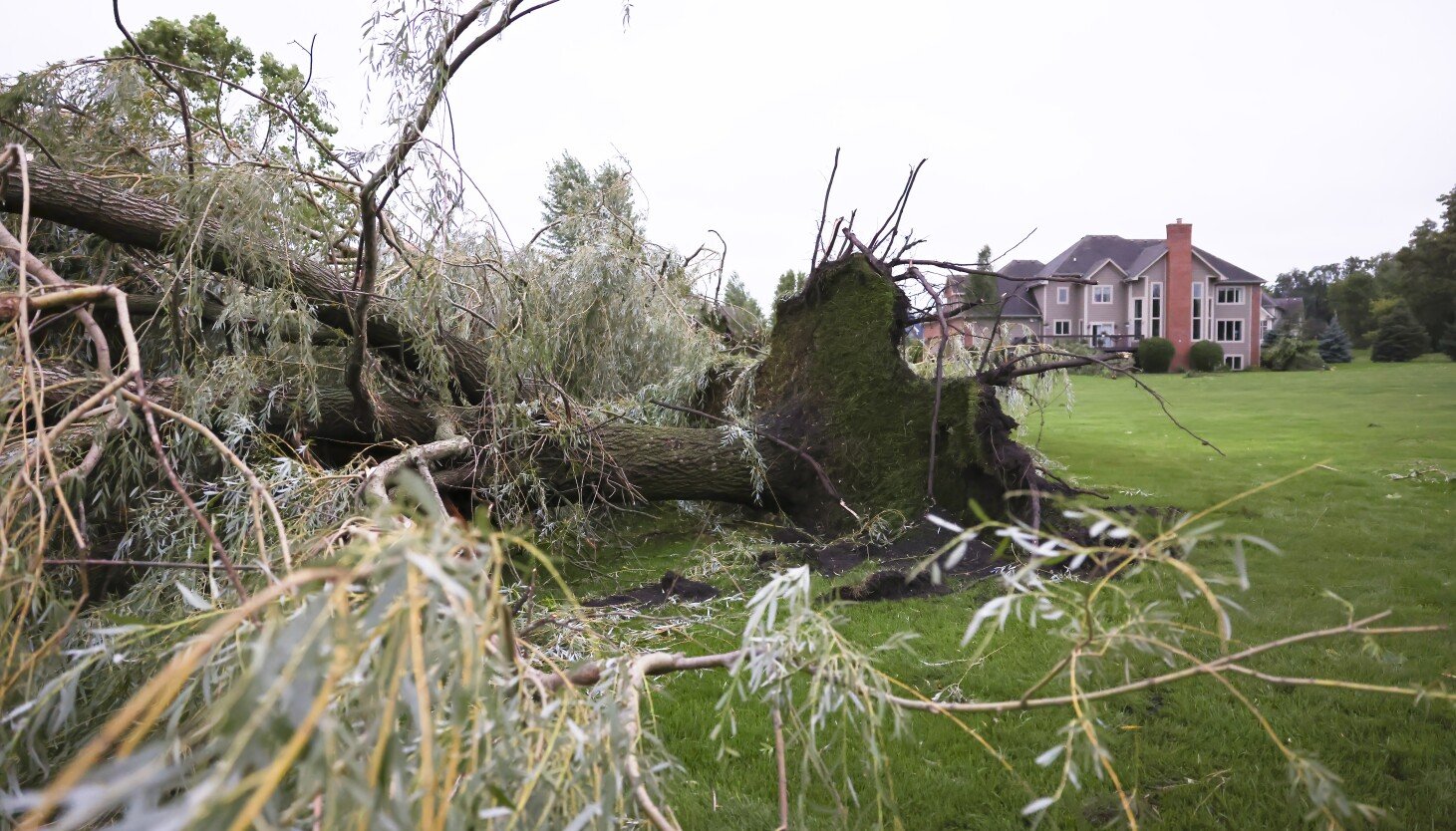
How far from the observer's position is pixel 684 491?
5332 mm

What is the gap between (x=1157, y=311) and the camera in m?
31.5

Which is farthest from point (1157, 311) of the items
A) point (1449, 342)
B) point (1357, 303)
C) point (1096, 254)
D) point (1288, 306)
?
point (1449, 342)

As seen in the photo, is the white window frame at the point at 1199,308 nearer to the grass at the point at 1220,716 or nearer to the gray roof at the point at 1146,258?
the gray roof at the point at 1146,258

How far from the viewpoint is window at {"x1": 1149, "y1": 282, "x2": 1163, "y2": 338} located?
103 feet

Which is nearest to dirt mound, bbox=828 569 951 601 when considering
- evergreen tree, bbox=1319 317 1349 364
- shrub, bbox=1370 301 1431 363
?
shrub, bbox=1370 301 1431 363

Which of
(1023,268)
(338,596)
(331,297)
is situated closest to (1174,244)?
(1023,268)

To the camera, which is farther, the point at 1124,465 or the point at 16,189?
the point at 1124,465

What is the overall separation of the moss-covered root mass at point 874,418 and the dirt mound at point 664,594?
1440mm

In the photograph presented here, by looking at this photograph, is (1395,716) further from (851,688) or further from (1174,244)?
(1174,244)

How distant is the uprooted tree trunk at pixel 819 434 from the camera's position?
470 cm

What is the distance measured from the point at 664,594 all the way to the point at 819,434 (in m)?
1.81

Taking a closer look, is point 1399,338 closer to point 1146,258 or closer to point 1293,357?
point 1293,357

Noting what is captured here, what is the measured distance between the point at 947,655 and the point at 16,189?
13.8 feet

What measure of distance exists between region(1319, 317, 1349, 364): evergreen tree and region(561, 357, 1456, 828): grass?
25.1m
